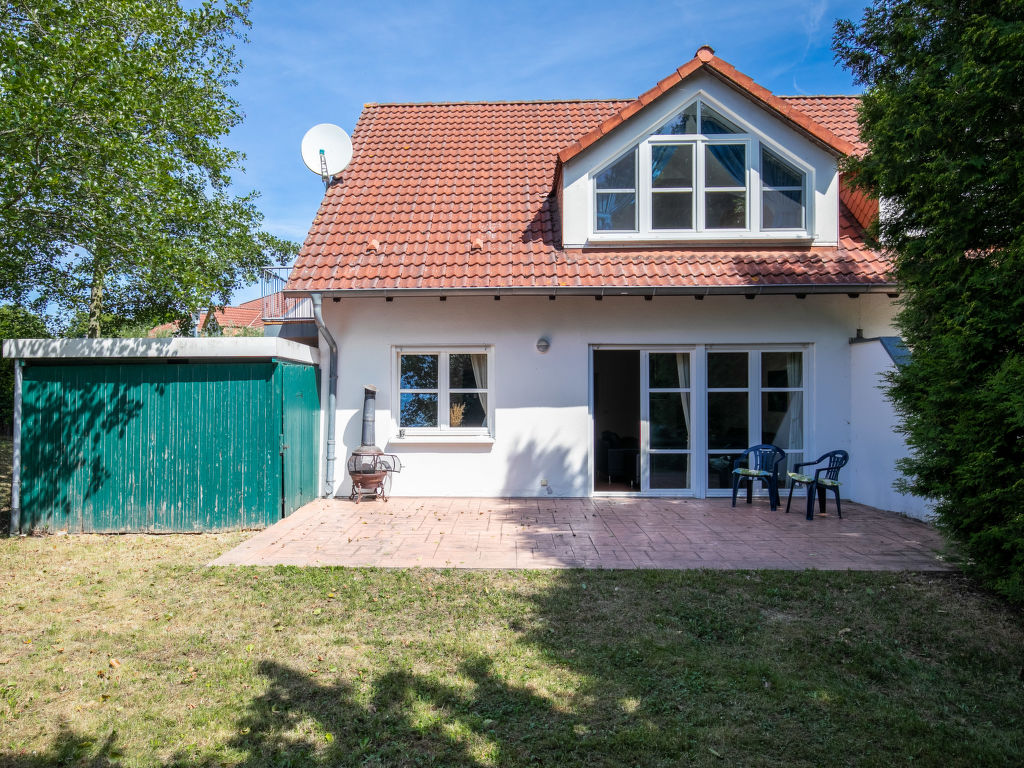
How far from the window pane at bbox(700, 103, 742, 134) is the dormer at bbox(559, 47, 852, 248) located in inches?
0.7

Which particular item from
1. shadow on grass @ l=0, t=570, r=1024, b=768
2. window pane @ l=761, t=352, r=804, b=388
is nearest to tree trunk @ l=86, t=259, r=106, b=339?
shadow on grass @ l=0, t=570, r=1024, b=768

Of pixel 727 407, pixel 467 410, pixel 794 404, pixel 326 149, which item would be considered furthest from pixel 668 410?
pixel 326 149

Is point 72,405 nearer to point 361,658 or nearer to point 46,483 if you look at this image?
point 46,483

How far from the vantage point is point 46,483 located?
26.7 feet

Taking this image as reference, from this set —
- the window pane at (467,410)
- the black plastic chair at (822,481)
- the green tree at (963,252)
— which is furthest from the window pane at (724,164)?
the window pane at (467,410)

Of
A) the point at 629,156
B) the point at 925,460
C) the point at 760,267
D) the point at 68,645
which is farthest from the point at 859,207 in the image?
the point at 68,645

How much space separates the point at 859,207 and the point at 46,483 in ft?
43.9

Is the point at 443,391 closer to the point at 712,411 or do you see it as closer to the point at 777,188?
the point at 712,411

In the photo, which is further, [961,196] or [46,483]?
[46,483]

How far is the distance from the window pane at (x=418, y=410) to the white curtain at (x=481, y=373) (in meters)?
0.77

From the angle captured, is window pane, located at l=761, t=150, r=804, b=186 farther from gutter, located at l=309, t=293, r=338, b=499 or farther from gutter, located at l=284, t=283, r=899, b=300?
gutter, located at l=309, t=293, r=338, b=499

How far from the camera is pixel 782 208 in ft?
34.6

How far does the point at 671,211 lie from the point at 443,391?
492 cm

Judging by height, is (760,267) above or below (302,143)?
below
